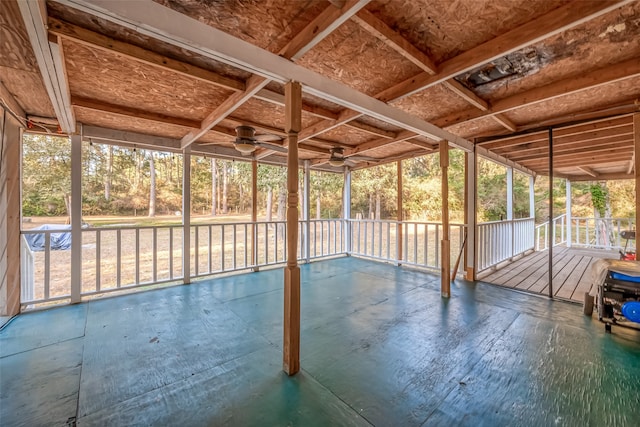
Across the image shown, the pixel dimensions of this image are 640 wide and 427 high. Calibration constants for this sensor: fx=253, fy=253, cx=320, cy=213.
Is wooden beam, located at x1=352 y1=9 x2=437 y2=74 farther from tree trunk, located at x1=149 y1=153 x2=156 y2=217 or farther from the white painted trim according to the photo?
tree trunk, located at x1=149 y1=153 x2=156 y2=217

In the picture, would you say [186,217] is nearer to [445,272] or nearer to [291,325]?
[291,325]

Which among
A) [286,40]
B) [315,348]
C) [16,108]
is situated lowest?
[315,348]

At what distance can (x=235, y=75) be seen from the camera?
2322 mm

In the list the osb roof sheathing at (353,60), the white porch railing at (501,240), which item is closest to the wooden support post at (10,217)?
the osb roof sheathing at (353,60)

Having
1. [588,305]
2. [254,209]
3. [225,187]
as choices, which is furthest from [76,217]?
[225,187]

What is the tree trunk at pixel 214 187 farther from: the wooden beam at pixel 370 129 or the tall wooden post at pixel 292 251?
the tall wooden post at pixel 292 251

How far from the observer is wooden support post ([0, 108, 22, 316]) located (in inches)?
109

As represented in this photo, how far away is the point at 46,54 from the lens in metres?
1.65

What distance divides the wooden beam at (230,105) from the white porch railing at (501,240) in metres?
4.24

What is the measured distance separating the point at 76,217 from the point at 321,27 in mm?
3800

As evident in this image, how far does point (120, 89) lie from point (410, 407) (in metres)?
3.70

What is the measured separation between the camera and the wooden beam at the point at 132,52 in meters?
1.60

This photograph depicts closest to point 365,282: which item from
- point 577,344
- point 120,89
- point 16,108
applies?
point 577,344

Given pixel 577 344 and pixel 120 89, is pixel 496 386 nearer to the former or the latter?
pixel 577 344
